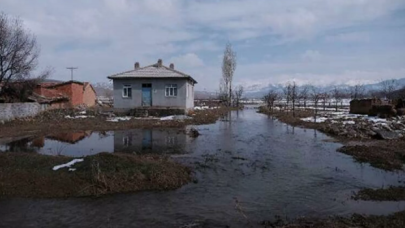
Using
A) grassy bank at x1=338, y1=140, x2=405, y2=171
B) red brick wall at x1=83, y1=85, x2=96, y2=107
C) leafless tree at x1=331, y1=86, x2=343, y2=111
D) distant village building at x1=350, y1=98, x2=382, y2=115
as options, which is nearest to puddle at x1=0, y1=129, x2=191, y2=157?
grassy bank at x1=338, y1=140, x2=405, y2=171

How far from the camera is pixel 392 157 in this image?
40.1 feet

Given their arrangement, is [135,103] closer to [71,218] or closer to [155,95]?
[155,95]

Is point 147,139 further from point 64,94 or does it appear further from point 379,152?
point 64,94

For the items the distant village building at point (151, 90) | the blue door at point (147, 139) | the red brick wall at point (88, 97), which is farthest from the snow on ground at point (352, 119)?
the red brick wall at point (88, 97)

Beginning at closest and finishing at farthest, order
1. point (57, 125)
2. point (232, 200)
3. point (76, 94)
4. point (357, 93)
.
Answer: point (232, 200) < point (57, 125) < point (76, 94) < point (357, 93)

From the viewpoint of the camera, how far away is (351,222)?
6.15 metres

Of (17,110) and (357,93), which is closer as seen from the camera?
(17,110)

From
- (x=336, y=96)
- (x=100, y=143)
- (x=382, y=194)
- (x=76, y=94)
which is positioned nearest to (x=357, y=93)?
(x=336, y=96)

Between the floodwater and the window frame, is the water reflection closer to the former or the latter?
the floodwater

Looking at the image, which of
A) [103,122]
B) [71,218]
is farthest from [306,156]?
[103,122]

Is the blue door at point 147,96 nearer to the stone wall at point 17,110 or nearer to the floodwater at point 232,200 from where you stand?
the stone wall at point 17,110

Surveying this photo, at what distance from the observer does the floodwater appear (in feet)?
21.6

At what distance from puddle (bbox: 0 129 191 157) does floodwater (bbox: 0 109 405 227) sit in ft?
9.08

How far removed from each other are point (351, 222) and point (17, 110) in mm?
23711
